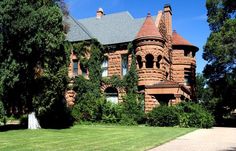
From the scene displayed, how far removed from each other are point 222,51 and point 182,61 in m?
8.87

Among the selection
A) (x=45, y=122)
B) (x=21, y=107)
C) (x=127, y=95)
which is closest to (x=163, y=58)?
(x=127, y=95)

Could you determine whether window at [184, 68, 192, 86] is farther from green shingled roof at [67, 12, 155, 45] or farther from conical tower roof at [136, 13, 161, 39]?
conical tower roof at [136, 13, 161, 39]

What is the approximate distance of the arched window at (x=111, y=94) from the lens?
124 feet

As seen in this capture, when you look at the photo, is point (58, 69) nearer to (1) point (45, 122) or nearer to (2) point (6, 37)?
(2) point (6, 37)

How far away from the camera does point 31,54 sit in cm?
2342

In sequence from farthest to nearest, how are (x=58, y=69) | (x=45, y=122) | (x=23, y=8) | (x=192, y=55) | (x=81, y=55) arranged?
(x=192, y=55) → (x=81, y=55) → (x=45, y=122) → (x=58, y=69) → (x=23, y=8)

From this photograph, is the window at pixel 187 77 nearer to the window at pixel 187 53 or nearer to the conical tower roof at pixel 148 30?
the window at pixel 187 53

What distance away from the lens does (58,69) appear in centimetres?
2503

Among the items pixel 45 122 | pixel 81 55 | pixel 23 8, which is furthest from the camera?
pixel 81 55

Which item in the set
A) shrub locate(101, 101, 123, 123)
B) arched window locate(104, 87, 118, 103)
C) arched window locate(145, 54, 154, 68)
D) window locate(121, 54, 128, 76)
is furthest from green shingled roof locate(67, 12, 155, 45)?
shrub locate(101, 101, 123, 123)

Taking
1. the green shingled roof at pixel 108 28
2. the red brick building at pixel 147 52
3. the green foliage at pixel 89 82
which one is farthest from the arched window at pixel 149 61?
the green foliage at pixel 89 82

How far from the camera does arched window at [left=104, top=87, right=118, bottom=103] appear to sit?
3772 centimetres

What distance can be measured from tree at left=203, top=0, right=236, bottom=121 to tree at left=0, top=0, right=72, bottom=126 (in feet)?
52.8

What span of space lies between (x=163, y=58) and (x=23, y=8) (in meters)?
19.0
